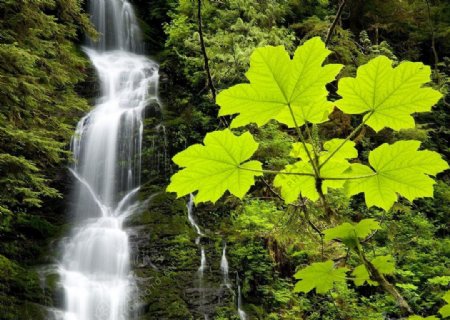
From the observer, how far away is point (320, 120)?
2.49 feet

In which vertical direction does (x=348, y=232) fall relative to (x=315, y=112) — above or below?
below

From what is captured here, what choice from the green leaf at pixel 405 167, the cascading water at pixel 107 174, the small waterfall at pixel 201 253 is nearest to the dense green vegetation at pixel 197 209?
the small waterfall at pixel 201 253

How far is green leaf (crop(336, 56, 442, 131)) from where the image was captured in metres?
0.65

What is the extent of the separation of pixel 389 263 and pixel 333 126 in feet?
33.5

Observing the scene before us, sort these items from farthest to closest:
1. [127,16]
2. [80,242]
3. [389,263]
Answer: [127,16] < [80,242] < [389,263]

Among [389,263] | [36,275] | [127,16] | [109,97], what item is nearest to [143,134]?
[109,97]

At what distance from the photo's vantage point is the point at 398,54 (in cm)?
1478

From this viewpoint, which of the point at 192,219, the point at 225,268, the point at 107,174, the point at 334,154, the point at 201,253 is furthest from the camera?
the point at 107,174

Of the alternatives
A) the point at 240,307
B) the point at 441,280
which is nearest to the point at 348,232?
the point at 240,307

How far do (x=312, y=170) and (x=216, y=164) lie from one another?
1.14ft

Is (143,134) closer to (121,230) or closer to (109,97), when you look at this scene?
(109,97)

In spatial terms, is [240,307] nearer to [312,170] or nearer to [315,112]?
[312,170]

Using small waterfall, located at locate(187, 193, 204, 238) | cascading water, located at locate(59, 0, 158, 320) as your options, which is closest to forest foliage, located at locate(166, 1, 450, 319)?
small waterfall, located at locate(187, 193, 204, 238)

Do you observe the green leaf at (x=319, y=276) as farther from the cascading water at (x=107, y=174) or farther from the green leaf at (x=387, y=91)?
the cascading water at (x=107, y=174)
